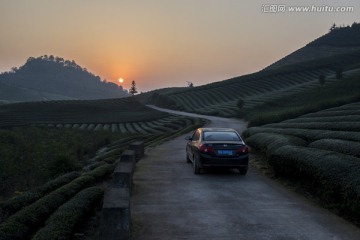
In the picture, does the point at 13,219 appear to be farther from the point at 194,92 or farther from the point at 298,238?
the point at 194,92

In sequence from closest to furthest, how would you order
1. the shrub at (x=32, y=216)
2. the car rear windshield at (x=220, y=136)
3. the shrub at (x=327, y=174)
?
the shrub at (x=32, y=216) → the shrub at (x=327, y=174) → the car rear windshield at (x=220, y=136)

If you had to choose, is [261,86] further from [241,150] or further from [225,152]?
[225,152]

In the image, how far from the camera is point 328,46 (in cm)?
17012

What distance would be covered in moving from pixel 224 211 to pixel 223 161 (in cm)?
511

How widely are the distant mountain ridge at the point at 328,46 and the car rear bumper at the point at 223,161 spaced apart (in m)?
141

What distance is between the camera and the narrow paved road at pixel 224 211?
28.6 ft

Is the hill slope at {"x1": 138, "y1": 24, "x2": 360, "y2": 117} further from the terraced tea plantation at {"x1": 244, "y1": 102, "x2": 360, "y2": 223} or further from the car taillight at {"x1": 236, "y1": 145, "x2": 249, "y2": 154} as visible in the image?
the car taillight at {"x1": 236, "y1": 145, "x2": 249, "y2": 154}

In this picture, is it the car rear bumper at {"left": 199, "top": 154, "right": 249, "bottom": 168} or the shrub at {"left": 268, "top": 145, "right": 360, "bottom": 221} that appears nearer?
the shrub at {"left": 268, "top": 145, "right": 360, "bottom": 221}

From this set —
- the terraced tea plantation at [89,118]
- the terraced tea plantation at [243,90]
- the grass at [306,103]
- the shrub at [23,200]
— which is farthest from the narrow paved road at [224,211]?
the terraced tea plantation at [243,90]

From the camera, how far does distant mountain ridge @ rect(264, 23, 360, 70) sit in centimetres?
15612

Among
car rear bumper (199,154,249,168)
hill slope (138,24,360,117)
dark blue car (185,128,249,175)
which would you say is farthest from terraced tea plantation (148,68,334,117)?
car rear bumper (199,154,249,168)

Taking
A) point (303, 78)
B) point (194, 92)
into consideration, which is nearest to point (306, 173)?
point (303, 78)

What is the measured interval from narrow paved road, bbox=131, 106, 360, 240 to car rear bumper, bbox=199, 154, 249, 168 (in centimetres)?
52

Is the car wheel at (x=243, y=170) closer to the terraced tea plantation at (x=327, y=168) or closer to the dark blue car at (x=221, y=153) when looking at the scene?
the dark blue car at (x=221, y=153)
